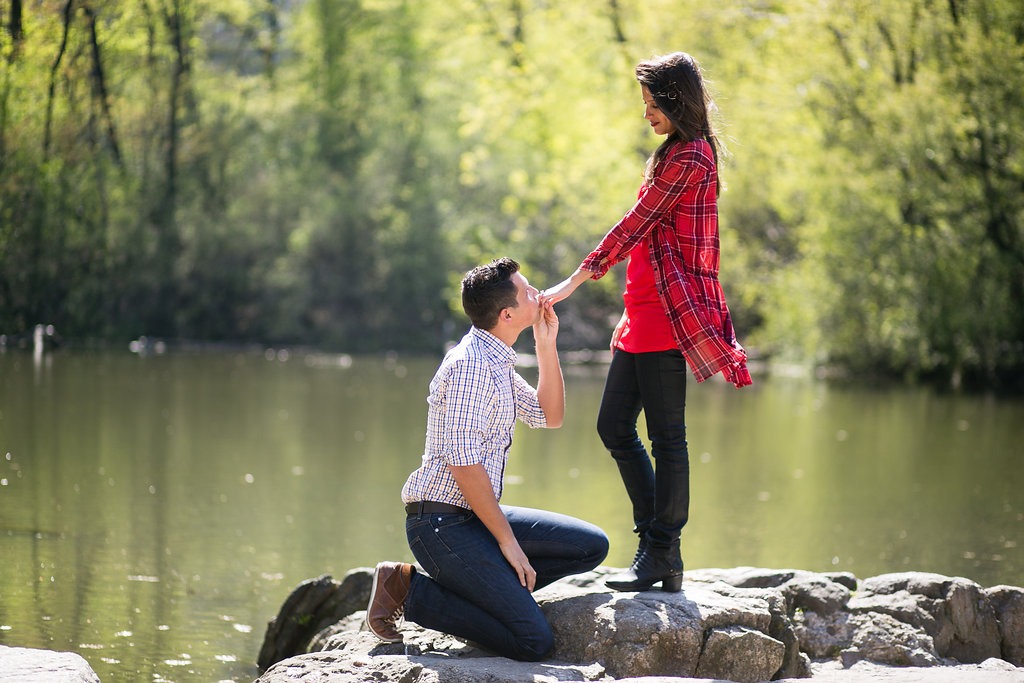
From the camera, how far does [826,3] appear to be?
19.0 metres

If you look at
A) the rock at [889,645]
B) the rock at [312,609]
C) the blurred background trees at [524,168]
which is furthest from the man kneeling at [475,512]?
the blurred background trees at [524,168]

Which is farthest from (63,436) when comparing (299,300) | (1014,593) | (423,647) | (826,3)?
(299,300)

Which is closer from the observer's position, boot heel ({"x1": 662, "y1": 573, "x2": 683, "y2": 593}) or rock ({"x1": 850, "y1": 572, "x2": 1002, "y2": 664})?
boot heel ({"x1": 662, "y1": 573, "x2": 683, "y2": 593})

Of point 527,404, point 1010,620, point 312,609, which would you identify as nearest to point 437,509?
point 527,404

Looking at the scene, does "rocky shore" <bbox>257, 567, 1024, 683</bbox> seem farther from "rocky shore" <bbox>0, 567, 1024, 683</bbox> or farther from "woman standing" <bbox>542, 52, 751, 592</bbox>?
"woman standing" <bbox>542, 52, 751, 592</bbox>

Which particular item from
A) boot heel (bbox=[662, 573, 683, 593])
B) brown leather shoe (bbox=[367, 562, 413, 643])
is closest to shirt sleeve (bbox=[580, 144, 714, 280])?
boot heel (bbox=[662, 573, 683, 593])

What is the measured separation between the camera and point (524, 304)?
4.38 metres

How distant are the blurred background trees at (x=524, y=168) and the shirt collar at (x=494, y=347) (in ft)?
18.4

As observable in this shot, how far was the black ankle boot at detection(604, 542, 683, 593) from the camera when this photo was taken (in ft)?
14.9

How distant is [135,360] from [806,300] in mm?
10837

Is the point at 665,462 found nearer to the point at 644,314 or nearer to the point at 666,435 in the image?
the point at 666,435

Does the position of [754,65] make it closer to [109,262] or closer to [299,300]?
[299,300]

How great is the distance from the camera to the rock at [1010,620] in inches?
195

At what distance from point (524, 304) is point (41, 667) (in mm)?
1945
